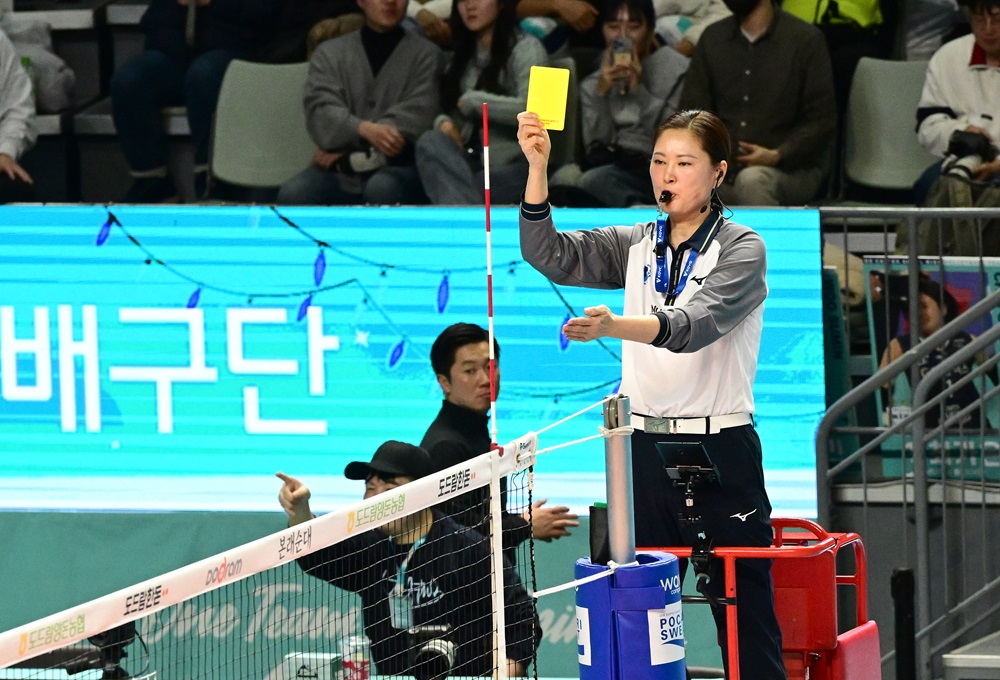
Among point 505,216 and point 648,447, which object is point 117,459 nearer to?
point 505,216

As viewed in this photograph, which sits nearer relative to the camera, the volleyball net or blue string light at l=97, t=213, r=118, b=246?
the volleyball net

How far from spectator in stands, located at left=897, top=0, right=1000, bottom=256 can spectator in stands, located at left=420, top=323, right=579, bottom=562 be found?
2.48m

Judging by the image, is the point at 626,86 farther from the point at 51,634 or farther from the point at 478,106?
the point at 51,634

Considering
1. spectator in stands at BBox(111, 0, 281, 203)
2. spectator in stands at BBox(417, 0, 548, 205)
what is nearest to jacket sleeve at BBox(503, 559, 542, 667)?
spectator in stands at BBox(417, 0, 548, 205)

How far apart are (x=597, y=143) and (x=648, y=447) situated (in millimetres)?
4064

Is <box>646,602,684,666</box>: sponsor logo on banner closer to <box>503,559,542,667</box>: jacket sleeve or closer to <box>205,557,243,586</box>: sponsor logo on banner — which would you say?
<box>205,557,243,586</box>: sponsor logo on banner

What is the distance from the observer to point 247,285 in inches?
287

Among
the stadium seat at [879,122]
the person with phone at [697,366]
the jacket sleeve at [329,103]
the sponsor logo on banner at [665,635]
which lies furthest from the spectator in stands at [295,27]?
the sponsor logo on banner at [665,635]

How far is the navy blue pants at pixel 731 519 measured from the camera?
4141 millimetres

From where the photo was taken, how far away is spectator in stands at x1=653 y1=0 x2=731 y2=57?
855 centimetres

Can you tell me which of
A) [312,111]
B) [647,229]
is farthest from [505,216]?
[647,229]

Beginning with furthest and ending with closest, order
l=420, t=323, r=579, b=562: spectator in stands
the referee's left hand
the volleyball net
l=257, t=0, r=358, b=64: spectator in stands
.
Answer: l=257, t=0, r=358, b=64: spectator in stands < l=420, t=323, r=579, b=562: spectator in stands < the referee's left hand < the volleyball net

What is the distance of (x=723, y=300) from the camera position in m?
4.02

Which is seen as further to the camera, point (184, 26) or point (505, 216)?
point (184, 26)
